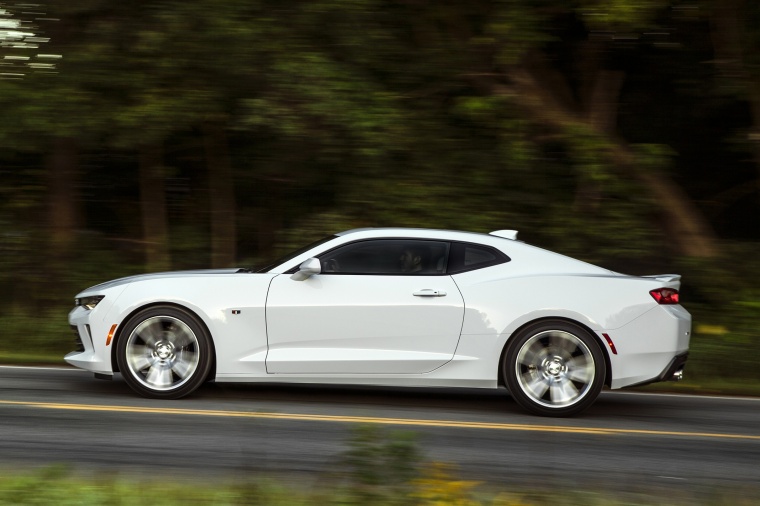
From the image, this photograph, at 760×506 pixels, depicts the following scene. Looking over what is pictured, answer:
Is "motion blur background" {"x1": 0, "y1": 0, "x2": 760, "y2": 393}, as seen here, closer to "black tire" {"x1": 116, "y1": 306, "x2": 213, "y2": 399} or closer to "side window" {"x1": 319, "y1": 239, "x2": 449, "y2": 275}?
"black tire" {"x1": 116, "y1": 306, "x2": 213, "y2": 399}

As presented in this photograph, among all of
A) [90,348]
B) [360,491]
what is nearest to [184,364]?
[90,348]

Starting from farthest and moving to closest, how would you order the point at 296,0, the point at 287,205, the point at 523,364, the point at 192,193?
→ the point at 192,193 → the point at 287,205 → the point at 296,0 → the point at 523,364

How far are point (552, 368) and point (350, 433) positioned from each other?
191 centimetres

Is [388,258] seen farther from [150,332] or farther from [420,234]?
[150,332]

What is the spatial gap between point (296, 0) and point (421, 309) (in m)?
6.32

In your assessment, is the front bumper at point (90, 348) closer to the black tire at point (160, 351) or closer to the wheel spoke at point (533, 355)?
the black tire at point (160, 351)

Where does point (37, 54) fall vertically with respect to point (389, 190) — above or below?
above

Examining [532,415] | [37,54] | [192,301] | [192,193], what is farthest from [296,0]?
[532,415]

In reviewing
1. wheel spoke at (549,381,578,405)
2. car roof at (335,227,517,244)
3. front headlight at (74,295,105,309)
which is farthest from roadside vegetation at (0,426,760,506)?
car roof at (335,227,517,244)

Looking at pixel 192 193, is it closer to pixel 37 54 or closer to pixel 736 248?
pixel 37 54

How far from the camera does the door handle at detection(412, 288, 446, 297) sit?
8.02 metres

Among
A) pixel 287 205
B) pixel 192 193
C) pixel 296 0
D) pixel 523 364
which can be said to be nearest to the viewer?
pixel 523 364

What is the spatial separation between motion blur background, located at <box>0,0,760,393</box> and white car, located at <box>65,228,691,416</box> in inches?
153

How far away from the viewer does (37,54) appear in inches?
514
